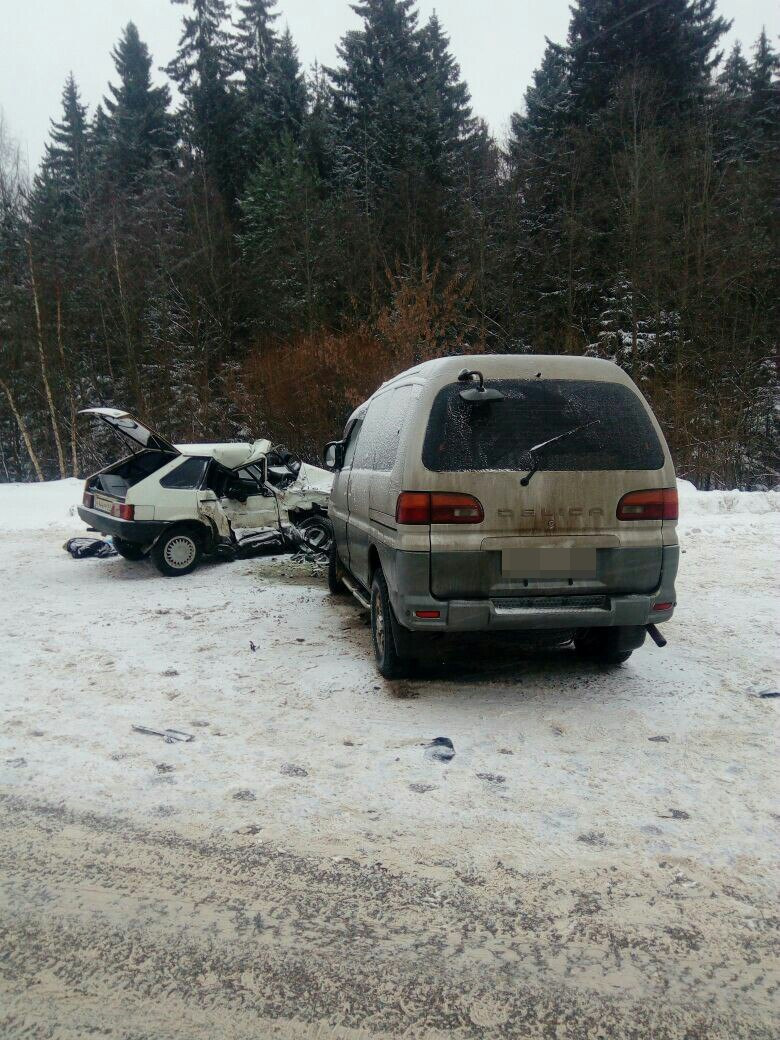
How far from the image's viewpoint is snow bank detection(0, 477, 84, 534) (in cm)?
1446

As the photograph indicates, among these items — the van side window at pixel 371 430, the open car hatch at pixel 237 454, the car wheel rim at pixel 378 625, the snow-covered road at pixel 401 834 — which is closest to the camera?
the snow-covered road at pixel 401 834

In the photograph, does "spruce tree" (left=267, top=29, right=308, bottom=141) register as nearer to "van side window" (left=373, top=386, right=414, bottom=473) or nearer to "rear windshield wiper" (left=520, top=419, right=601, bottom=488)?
"van side window" (left=373, top=386, right=414, bottom=473)

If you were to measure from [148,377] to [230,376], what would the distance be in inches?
249

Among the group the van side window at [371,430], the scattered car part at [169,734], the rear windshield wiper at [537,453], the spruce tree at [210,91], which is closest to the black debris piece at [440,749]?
the scattered car part at [169,734]

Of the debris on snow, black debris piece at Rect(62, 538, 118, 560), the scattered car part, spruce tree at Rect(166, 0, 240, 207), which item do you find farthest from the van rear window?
spruce tree at Rect(166, 0, 240, 207)

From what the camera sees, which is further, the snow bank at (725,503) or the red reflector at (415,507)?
the snow bank at (725,503)

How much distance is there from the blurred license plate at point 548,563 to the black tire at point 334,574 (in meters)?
3.37

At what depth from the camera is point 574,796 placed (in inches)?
126

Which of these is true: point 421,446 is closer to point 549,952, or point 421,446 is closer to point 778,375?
point 549,952

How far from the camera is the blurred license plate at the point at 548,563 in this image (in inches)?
162

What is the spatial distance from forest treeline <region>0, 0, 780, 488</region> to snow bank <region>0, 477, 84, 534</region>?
644 cm

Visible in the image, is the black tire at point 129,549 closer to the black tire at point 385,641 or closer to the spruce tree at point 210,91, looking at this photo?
the black tire at point 385,641

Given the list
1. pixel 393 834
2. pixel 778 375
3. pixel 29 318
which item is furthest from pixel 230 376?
pixel 393 834

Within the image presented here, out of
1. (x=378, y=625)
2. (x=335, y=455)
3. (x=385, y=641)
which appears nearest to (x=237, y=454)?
(x=335, y=455)
